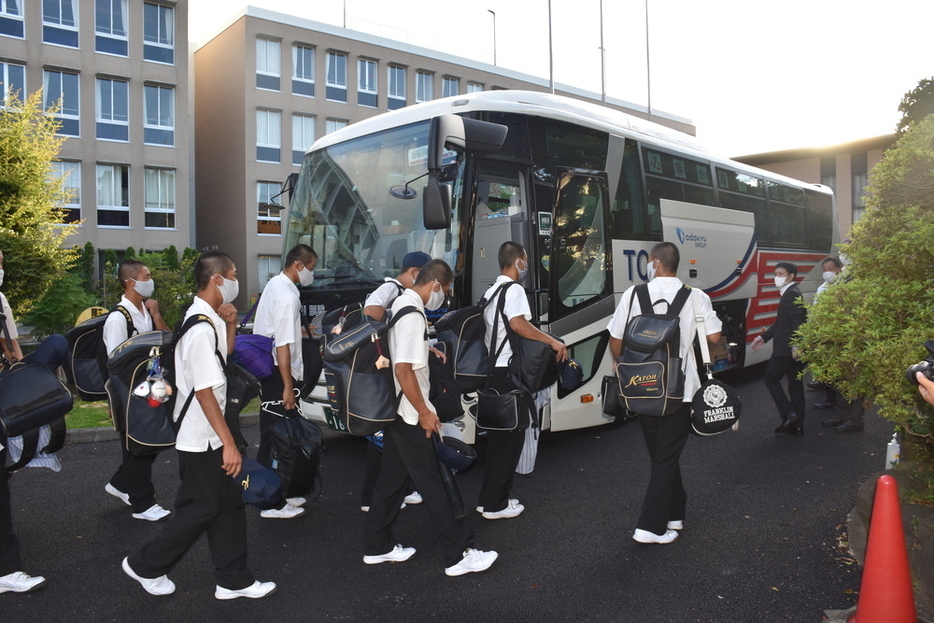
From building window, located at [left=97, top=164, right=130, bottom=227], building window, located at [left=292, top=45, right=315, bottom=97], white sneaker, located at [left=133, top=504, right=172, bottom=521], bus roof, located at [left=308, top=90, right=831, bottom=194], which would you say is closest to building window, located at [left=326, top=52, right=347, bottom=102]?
building window, located at [left=292, top=45, right=315, bottom=97]

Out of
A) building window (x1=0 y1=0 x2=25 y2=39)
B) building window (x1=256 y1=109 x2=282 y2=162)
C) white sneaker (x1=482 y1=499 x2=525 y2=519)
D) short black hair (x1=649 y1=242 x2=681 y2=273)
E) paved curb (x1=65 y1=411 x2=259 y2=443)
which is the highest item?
building window (x1=0 y1=0 x2=25 y2=39)

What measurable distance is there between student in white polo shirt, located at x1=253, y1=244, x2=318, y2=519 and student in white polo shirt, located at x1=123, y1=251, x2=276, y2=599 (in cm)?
127

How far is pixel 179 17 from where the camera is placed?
3050 centimetres

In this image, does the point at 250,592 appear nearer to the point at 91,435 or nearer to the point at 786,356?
the point at 91,435

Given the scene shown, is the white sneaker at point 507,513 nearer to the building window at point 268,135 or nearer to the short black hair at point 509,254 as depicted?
the short black hair at point 509,254

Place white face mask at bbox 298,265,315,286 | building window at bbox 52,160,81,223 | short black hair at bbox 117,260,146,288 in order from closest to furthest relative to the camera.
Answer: short black hair at bbox 117,260,146,288, white face mask at bbox 298,265,315,286, building window at bbox 52,160,81,223

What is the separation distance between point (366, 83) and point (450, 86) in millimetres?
5287

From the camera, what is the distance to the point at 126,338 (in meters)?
5.18

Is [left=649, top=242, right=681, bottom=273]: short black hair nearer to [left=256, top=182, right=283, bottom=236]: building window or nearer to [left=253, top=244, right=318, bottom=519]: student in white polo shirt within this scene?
[left=253, top=244, right=318, bottom=519]: student in white polo shirt

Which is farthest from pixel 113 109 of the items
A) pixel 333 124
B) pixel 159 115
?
pixel 333 124

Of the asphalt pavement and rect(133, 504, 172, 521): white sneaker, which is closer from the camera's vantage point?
the asphalt pavement

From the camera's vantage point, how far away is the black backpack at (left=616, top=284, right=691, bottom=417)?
4465 millimetres

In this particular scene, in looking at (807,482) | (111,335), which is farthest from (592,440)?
(111,335)

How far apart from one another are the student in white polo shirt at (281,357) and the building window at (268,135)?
100 feet
